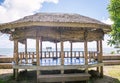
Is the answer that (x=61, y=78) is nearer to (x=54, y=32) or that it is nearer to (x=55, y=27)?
(x=54, y=32)

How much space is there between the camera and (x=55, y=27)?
15500mm

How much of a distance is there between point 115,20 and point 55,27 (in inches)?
241

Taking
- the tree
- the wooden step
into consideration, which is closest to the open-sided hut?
the wooden step

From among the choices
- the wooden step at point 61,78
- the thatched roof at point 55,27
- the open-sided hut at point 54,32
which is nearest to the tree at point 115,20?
the thatched roof at point 55,27

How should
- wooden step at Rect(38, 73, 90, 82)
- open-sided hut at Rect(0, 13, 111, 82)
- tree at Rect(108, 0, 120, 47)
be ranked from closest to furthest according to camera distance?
open-sided hut at Rect(0, 13, 111, 82) < wooden step at Rect(38, 73, 90, 82) < tree at Rect(108, 0, 120, 47)

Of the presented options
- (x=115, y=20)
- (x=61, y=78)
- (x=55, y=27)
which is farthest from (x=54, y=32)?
(x=115, y=20)

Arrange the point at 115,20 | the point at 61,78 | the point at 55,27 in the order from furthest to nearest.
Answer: the point at 115,20
the point at 55,27
the point at 61,78

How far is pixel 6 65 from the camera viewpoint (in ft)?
80.8

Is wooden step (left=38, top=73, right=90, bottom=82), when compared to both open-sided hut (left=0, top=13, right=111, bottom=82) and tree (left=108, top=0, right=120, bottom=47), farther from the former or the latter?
tree (left=108, top=0, right=120, bottom=47)

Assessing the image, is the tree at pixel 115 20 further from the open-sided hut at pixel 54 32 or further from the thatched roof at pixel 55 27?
the open-sided hut at pixel 54 32

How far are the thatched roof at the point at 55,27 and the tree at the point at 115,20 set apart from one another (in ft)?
6.94

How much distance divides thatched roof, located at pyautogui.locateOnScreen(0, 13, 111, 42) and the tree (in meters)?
2.11

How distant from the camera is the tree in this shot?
1861 cm

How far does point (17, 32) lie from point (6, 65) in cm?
909
